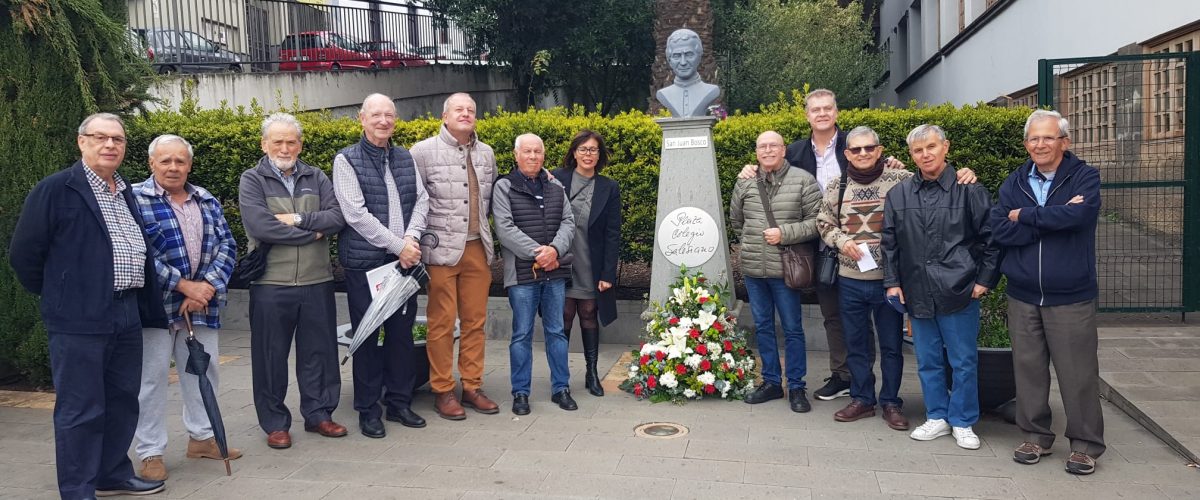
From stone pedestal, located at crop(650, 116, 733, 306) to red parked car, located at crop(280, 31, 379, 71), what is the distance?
11476 millimetres

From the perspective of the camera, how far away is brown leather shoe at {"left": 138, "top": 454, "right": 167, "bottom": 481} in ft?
14.8

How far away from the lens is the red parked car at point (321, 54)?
52.9 ft

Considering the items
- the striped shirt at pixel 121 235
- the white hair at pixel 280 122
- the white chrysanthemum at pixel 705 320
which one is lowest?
the white chrysanthemum at pixel 705 320

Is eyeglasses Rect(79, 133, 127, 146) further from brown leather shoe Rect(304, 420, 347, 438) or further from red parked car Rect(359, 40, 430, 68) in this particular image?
red parked car Rect(359, 40, 430, 68)

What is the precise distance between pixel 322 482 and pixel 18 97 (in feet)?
12.3

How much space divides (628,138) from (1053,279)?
4181 millimetres

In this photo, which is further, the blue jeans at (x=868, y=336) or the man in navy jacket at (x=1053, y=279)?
the blue jeans at (x=868, y=336)

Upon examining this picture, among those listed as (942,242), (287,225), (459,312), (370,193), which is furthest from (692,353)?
(287,225)

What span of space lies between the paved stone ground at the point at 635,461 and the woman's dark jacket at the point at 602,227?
894 mm

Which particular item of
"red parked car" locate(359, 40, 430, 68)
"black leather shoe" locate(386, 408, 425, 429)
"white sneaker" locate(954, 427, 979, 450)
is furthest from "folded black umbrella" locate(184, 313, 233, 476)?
"red parked car" locate(359, 40, 430, 68)

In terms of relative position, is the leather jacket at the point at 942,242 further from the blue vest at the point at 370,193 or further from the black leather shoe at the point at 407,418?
the black leather shoe at the point at 407,418

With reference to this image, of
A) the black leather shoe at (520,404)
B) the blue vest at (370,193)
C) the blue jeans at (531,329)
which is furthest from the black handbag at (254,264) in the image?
the black leather shoe at (520,404)

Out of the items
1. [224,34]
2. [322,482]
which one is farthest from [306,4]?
[322,482]

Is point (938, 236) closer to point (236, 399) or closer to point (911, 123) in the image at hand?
point (911, 123)
